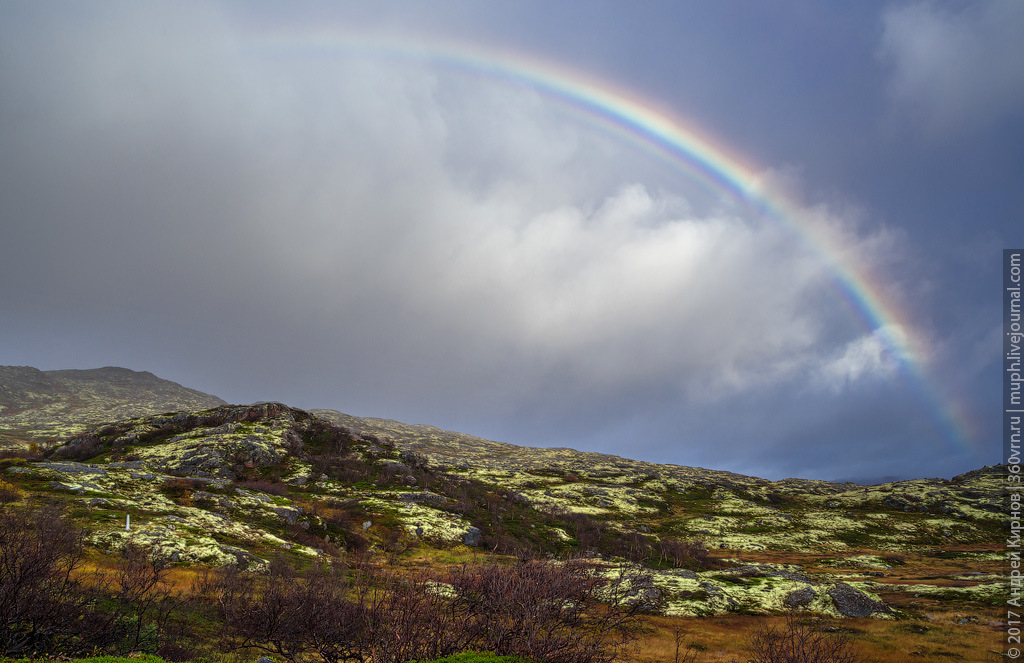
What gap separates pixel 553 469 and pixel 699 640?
144 m

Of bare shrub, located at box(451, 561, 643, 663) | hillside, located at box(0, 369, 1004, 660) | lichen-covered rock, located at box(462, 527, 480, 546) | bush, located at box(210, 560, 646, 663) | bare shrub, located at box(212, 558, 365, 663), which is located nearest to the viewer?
bare shrub, located at box(451, 561, 643, 663)

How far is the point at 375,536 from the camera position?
58969 millimetres

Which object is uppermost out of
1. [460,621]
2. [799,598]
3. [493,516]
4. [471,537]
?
[460,621]

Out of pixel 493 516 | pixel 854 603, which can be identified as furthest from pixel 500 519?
pixel 854 603

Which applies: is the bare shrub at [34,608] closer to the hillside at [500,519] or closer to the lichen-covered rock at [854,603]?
the hillside at [500,519]

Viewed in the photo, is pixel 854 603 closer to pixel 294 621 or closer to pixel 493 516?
pixel 294 621

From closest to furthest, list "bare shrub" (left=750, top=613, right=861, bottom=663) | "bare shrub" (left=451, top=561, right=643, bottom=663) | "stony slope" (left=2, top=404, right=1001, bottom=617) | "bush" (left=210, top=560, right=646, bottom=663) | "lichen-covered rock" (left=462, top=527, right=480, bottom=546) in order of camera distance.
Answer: "bare shrub" (left=451, top=561, right=643, bottom=663) → "bush" (left=210, top=560, right=646, bottom=663) → "bare shrub" (left=750, top=613, right=861, bottom=663) → "stony slope" (left=2, top=404, right=1001, bottom=617) → "lichen-covered rock" (left=462, top=527, right=480, bottom=546)

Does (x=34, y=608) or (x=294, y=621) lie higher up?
(x=34, y=608)

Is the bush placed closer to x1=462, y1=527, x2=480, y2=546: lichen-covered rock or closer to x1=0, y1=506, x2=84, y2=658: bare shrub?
x1=0, y1=506, x2=84, y2=658: bare shrub

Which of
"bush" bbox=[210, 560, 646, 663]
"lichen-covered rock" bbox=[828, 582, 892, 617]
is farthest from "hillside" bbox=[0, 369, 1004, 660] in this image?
"bush" bbox=[210, 560, 646, 663]

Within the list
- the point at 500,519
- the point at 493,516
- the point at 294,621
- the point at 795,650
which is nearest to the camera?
the point at 294,621

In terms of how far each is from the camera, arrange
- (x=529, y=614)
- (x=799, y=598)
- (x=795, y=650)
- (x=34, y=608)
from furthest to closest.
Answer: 1. (x=799, y=598)
2. (x=795, y=650)
3. (x=34, y=608)
4. (x=529, y=614)

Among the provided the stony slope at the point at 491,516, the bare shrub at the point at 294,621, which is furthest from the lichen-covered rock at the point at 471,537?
the bare shrub at the point at 294,621

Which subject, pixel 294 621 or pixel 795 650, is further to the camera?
pixel 795 650
